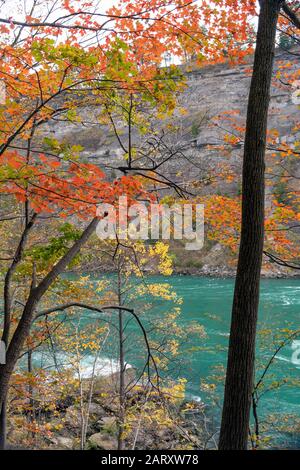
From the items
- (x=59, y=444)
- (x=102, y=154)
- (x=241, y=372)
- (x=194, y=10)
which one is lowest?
(x=59, y=444)

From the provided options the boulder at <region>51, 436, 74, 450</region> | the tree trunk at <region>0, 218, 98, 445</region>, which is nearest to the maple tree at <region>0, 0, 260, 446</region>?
the tree trunk at <region>0, 218, 98, 445</region>

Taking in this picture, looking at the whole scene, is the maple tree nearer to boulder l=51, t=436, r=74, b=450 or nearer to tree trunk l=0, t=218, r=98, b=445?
tree trunk l=0, t=218, r=98, b=445

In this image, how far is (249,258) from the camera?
335 centimetres

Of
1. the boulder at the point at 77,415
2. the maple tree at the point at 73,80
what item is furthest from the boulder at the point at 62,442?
the maple tree at the point at 73,80

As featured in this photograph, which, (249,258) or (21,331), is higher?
(249,258)

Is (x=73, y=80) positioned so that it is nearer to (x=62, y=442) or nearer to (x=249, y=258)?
(x=249, y=258)

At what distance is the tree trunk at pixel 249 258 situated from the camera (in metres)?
3.26

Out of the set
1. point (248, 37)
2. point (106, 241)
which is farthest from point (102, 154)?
point (248, 37)

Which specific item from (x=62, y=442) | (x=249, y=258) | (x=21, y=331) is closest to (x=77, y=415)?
(x=62, y=442)

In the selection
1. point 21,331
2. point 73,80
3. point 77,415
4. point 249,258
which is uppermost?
point 73,80

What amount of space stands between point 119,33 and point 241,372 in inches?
122
